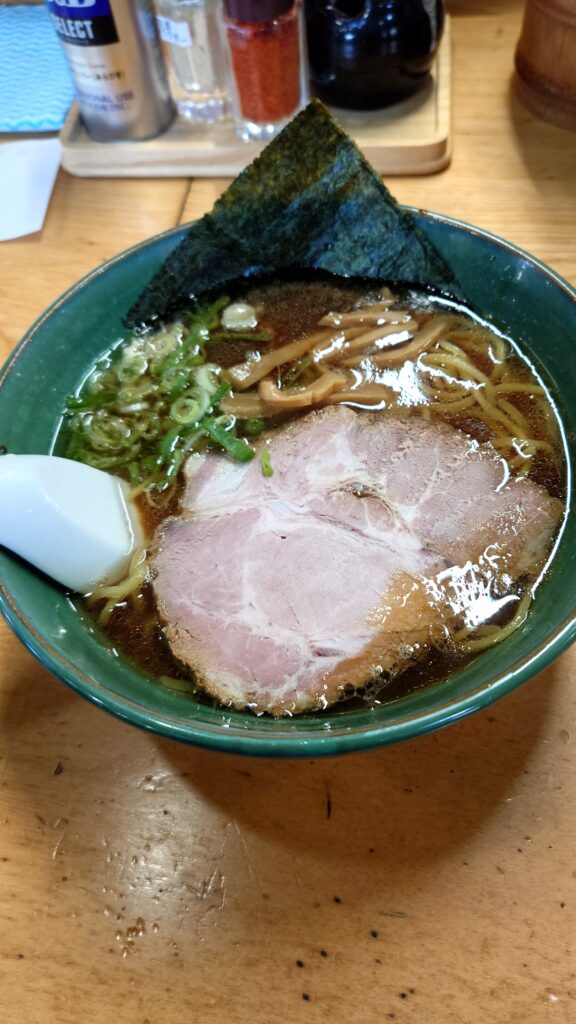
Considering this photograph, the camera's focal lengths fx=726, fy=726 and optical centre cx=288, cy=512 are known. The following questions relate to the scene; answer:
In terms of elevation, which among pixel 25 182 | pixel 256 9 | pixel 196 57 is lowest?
pixel 25 182

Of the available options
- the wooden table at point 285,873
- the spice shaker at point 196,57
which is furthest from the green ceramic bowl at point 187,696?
the spice shaker at point 196,57

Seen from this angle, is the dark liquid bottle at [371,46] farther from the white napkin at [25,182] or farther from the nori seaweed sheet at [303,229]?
the white napkin at [25,182]

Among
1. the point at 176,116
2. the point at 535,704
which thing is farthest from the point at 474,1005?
the point at 176,116

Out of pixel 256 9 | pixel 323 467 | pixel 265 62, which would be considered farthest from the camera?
pixel 265 62

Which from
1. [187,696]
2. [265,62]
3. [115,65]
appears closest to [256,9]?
[265,62]

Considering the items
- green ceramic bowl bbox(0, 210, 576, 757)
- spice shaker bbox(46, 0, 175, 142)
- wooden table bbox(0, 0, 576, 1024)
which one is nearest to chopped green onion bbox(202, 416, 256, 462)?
green ceramic bowl bbox(0, 210, 576, 757)

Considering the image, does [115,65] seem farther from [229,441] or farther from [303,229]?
[229,441]
